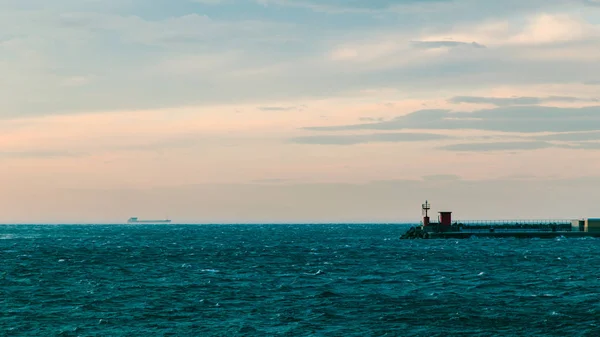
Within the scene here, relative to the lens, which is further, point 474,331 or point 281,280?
point 281,280

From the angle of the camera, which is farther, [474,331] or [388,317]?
[388,317]

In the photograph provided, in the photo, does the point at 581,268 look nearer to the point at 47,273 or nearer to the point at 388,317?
the point at 388,317

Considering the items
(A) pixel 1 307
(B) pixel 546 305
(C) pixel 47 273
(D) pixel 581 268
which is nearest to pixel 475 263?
(D) pixel 581 268

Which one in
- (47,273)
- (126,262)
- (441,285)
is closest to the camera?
(441,285)

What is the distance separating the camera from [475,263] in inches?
4186

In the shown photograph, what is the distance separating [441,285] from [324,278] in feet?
48.6

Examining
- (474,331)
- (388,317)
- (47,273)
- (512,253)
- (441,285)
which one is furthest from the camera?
(512,253)

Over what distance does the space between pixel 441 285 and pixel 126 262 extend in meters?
54.6

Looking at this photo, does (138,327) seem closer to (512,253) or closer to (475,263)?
(475,263)

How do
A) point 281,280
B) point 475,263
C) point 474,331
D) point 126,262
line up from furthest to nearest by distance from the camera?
1. point 126,262
2. point 475,263
3. point 281,280
4. point 474,331

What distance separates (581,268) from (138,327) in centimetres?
6439

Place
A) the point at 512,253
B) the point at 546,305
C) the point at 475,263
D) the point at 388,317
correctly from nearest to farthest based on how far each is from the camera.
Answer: the point at 388,317 → the point at 546,305 → the point at 475,263 → the point at 512,253

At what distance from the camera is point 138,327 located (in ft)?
181

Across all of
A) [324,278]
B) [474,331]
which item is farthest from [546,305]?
[324,278]
